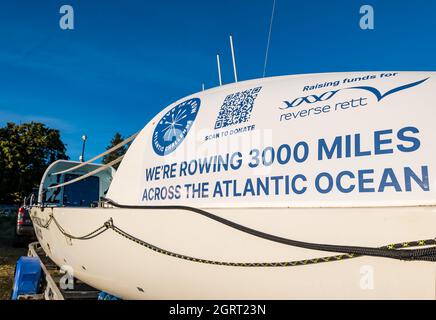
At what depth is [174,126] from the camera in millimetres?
3523

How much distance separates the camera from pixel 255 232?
232 cm

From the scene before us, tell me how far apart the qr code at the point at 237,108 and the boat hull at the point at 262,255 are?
85 centimetres

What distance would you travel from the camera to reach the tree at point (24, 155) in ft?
88.2

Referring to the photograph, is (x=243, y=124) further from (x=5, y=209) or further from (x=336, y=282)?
(x=5, y=209)

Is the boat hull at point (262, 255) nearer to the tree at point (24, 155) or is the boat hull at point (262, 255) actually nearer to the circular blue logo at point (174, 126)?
the circular blue logo at point (174, 126)

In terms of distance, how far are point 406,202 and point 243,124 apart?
4.48ft

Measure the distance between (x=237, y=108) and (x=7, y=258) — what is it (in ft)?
29.3

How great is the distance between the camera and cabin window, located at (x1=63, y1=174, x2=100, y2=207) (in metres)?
9.34

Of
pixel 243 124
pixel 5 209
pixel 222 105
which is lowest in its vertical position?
pixel 5 209

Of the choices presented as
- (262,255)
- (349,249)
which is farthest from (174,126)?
(349,249)

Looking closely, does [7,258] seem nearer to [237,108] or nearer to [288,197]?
[237,108]
